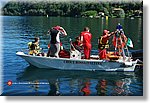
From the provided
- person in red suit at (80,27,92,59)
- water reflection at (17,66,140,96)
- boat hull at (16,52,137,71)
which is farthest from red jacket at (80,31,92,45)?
water reflection at (17,66,140,96)

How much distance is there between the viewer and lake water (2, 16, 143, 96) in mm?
6082

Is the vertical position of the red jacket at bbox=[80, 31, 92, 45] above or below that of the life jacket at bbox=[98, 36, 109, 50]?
above

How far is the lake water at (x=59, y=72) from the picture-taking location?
608 cm

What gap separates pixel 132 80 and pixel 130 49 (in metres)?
0.51

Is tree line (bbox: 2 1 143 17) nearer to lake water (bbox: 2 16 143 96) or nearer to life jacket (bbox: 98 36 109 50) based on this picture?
lake water (bbox: 2 16 143 96)

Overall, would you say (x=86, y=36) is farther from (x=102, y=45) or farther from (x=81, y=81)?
(x=81, y=81)

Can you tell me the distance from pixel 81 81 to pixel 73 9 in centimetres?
120

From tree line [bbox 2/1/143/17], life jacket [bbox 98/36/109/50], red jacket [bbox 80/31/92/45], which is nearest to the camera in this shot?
tree line [bbox 2/1/143/17]

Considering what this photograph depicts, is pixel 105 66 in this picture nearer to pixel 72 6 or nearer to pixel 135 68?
pixel 135 68

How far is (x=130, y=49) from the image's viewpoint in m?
6.67

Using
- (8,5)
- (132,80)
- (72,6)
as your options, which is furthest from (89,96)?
(8,5)

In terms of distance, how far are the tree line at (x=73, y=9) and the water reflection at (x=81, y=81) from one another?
1027 mm

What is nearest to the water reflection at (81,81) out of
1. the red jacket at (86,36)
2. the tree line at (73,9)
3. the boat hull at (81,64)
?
the boat hull at (81,64)

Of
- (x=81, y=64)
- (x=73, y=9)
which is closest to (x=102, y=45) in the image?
(x=81, y=64)
